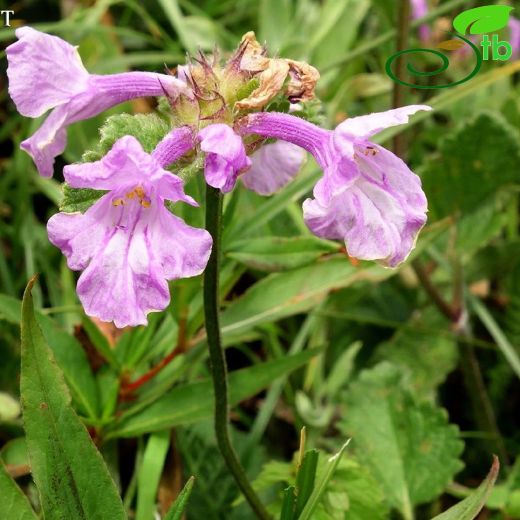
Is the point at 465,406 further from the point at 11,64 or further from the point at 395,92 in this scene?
the point at 11,64

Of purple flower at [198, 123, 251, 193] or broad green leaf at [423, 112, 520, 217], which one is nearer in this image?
purple flower at [198, 123, 251, 193]

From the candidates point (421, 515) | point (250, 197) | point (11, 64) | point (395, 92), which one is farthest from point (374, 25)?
point (11, 64)

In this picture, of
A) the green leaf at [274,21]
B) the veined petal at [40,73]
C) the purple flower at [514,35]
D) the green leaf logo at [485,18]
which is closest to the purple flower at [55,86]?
the veined petal at [40,73]

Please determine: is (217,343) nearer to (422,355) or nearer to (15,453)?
(15,453)

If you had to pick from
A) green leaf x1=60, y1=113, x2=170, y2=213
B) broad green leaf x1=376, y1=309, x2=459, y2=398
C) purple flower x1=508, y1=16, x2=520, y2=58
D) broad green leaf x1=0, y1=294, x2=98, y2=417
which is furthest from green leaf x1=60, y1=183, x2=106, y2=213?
purple flower x1=508, y1=16, x2=520, y2=58

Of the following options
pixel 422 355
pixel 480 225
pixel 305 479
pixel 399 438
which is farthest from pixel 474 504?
pixel 480 225

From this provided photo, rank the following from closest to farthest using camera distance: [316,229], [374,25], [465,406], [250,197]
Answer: [316,229], [250,197], [465,406], [374,25]

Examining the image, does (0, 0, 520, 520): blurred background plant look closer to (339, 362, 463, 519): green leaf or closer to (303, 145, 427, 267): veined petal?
(339, 362, 463, 519): green leaf
